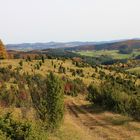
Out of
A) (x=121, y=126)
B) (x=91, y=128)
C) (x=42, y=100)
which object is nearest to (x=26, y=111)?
(x=42, y=100)

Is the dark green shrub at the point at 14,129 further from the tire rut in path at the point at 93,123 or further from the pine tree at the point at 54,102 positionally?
the tire rut in path at the point at 93,123

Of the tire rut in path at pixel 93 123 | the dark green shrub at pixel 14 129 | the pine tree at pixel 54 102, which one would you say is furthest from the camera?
the tire rut in path at pixel 93 123

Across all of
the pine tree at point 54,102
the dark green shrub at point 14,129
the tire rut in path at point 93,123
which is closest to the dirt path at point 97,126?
the tire rut in path at point 93,123

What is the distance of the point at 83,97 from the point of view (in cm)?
6706

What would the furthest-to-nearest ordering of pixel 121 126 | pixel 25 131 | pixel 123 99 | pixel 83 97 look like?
pixel 83 97
pixel 123 99
pixel 121 126
pixel 25 131

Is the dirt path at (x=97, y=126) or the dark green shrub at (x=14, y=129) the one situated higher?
the dark green shrub at (x=14, y=129)

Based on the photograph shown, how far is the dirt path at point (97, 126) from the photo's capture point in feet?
122

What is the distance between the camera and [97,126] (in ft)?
137

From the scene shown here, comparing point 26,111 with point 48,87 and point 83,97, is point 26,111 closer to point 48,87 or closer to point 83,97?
point 48,87

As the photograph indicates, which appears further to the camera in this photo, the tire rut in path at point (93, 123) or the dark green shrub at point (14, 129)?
the tire rut in path at point (93, 123)

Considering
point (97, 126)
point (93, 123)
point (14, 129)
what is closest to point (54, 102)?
point (97, 126)

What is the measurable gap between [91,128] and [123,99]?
29.6ft

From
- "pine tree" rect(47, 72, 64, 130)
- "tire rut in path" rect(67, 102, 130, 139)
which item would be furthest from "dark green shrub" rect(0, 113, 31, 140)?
"tire rut in path" rect(67, 102, 130, 139)

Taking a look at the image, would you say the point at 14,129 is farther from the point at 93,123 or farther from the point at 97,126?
the point at 93,123
